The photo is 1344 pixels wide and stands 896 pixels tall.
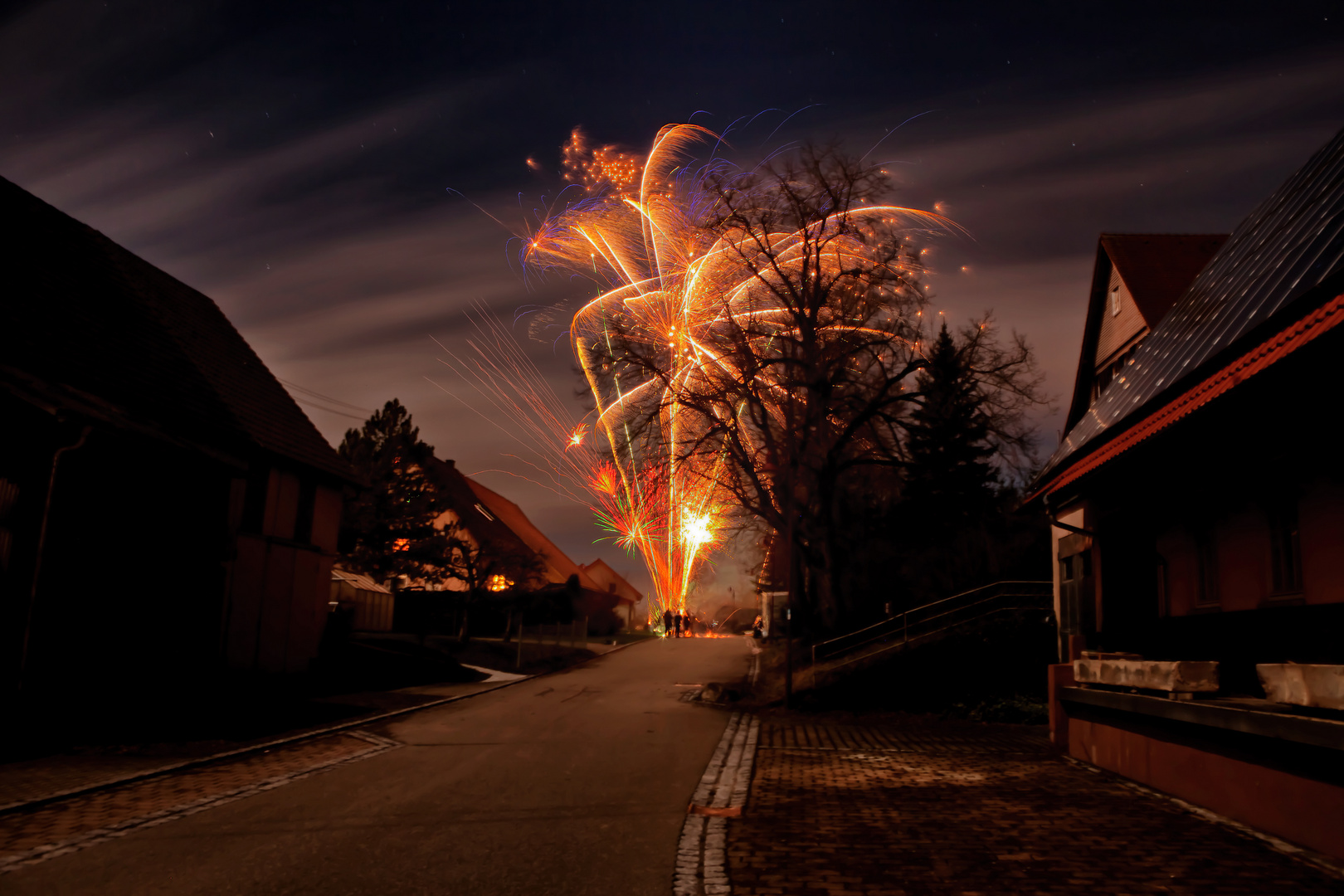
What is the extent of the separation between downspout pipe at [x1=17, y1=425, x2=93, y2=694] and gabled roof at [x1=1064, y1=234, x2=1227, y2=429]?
17778mm

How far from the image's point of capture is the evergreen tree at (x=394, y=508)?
34.0 m

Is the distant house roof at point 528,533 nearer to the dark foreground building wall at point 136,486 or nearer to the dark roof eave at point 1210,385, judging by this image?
the dark foreground building wall at point 136,486

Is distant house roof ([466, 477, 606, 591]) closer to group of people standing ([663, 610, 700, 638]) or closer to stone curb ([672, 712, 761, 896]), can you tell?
group of people standing ([663, 610, 700, 638])

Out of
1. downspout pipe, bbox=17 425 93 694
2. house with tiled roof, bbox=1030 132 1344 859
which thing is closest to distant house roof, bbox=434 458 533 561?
downspout pipe, bbox=17 425 93 694

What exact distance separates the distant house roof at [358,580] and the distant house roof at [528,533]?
11.3 meters

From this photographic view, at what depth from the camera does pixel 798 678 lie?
19641 millimetres

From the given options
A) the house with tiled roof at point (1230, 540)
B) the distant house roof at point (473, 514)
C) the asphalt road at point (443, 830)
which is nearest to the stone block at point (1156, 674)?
the house with tiled roof at point (1230, 540)

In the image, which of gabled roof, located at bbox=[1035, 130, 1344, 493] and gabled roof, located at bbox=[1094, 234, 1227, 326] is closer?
gabled roof, located at bbox=[1035, 130, 1344, 493]

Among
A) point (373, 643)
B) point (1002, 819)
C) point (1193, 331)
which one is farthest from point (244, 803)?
point (373, 643)

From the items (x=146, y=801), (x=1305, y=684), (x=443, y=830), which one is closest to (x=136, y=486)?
(x=146, y=801)

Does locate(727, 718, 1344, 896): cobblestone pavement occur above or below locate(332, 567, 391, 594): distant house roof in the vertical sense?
below

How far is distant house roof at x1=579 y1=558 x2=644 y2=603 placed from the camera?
65.9 m

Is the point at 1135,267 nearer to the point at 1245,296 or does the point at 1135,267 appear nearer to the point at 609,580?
the point at 1245,296

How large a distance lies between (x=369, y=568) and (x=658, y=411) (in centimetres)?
1755
